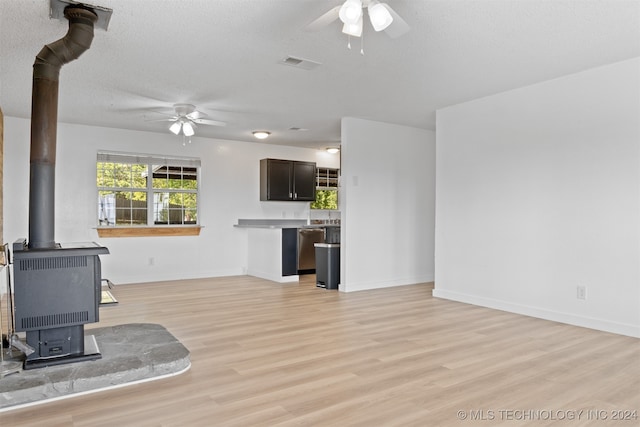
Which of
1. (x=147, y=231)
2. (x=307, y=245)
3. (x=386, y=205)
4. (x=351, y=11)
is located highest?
(x=351, y=11)

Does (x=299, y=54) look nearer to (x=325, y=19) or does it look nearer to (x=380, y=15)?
(x=325, y=19)

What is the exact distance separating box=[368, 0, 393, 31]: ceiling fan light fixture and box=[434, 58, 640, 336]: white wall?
2.59 meters

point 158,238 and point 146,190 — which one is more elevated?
point 146,190

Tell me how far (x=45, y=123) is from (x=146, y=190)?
4249 millimetres

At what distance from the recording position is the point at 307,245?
755cm

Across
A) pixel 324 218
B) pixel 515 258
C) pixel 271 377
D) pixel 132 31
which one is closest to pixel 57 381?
pixel 271 377

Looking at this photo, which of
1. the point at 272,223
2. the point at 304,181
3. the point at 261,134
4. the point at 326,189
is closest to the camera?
the point at 261,134

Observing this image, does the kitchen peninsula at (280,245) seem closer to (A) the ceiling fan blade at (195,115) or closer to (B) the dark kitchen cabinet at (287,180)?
(B) the dark kitchen cabinet at (287,180)

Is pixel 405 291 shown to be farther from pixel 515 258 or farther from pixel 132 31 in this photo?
pixel 132 31

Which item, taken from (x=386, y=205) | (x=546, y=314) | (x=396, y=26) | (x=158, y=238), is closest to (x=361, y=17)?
→ (x=396, y=26)

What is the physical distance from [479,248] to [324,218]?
4005 millimetres

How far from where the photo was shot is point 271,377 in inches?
109

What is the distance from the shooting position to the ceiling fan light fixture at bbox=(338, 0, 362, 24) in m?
2.31

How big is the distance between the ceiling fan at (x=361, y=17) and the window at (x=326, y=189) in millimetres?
5981
